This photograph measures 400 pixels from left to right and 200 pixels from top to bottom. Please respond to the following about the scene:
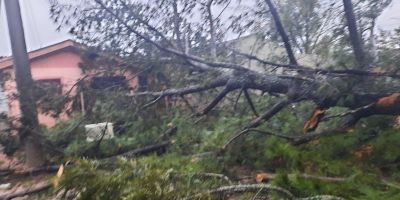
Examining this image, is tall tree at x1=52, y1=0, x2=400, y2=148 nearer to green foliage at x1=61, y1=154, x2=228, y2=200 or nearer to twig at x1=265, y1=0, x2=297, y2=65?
twig at x1=265, y1=0, x2=297, y2=65

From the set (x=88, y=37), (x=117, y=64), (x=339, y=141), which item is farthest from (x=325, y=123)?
(x=88, y=37)

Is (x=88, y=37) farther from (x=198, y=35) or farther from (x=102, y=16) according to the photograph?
(x=198, y=35)

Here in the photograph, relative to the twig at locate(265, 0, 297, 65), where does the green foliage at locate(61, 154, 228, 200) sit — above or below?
below

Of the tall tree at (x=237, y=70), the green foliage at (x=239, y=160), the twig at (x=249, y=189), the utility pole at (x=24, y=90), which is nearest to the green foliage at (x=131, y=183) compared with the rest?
the green foliage at (x=239, y=160)

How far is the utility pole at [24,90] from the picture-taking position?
Result: 573 centimetres

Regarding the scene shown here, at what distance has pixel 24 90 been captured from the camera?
5.91 meters

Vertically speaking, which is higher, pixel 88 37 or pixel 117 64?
pixel 88 37

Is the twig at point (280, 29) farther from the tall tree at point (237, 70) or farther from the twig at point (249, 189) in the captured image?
the twig at point (249, 189)

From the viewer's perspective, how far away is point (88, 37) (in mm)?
6047

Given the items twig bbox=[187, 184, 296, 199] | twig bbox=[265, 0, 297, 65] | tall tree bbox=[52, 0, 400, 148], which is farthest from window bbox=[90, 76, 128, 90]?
twig bbox=[187, 184, 296, 199]

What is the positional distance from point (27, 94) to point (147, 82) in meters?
1.82

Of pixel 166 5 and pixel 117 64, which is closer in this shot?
pixel 166 5

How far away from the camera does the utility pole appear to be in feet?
18.8

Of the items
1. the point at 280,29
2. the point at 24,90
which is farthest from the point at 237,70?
the point at 24,90
